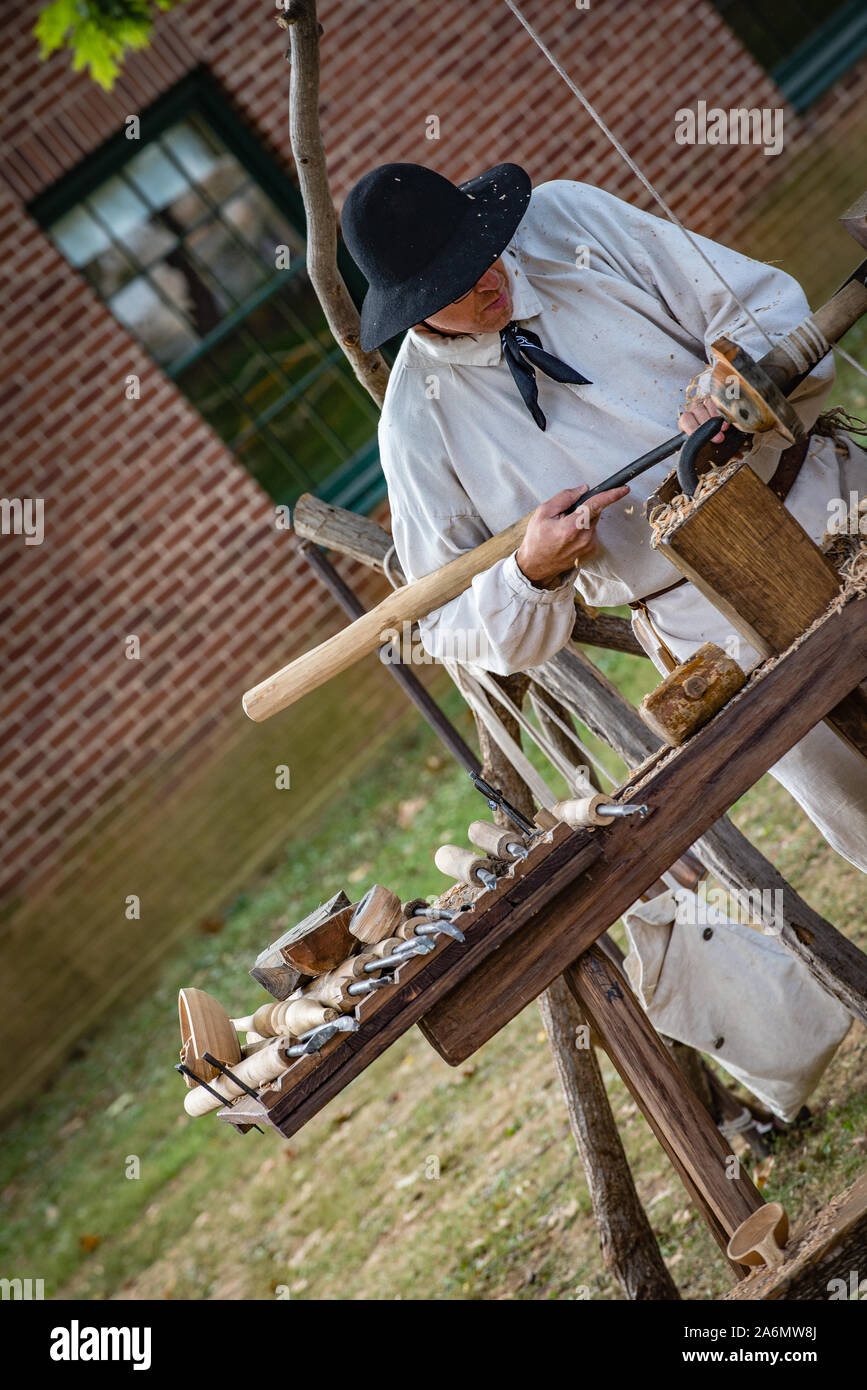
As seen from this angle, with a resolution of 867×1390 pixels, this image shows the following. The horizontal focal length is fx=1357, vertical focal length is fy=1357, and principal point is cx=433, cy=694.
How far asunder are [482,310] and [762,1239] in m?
1.86

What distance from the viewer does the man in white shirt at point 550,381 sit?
8.94 ft

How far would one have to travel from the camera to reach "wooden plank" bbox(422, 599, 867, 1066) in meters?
2.30

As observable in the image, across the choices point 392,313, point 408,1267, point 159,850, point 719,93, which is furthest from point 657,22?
point 408,1267

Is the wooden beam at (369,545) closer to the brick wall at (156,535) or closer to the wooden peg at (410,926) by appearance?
the wooden peg at (410,926)

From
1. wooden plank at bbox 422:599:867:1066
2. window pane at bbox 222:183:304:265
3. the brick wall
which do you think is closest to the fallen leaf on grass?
the brick wall

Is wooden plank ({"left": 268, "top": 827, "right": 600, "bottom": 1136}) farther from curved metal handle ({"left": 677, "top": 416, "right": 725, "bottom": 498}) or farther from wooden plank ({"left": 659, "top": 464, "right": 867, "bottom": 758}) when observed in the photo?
curved metal handle ({"left": 677, "top": 416, "right": 725, "bottom": 498})

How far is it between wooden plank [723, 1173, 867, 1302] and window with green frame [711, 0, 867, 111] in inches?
296

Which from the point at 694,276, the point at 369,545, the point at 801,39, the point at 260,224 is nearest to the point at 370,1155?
the point at 369,545

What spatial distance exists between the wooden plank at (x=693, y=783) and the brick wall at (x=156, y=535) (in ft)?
15.5

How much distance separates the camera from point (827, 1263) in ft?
7.55

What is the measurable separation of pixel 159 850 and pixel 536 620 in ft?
16.6

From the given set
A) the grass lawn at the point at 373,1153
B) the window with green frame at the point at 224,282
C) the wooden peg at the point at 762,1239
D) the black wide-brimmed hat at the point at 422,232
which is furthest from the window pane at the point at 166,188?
the wooden peg at the point at 762,1239

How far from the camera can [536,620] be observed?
2727mm

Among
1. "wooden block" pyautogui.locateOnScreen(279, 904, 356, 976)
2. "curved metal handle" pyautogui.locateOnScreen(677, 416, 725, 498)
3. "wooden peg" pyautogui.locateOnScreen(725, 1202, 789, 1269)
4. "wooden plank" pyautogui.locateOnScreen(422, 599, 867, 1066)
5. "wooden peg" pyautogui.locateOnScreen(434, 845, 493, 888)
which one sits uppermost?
"curved metal handle" pyautogui.locateOnScreen(677, 416, 725, 498)
